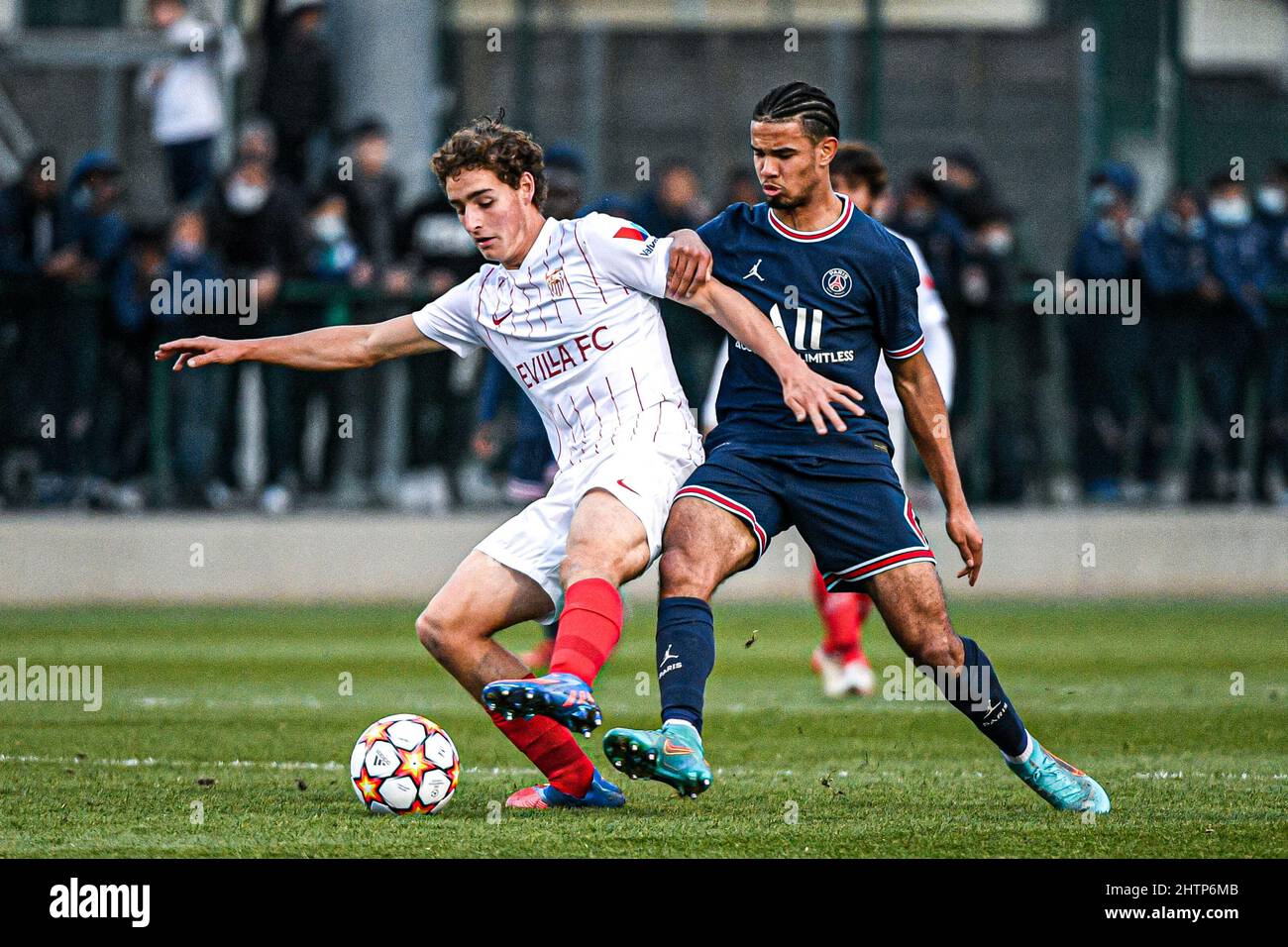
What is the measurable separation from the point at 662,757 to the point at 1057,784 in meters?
1.49

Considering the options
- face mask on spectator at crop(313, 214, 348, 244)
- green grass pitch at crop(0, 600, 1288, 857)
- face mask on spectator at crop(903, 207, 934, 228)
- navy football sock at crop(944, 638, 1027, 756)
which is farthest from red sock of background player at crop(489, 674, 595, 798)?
face mask on spectator at crop(313, 214, 348, 244)

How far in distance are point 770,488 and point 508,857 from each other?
4.70ft

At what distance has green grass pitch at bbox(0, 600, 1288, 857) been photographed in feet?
19.3

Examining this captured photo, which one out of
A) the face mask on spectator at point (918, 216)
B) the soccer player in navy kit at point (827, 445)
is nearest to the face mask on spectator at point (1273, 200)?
the face mask on spectator at point (918, 216)

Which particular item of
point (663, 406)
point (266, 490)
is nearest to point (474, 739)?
point (663, 406)

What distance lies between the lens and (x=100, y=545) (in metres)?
14.3

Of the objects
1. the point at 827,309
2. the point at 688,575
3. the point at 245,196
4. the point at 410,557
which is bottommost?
the point at 410,557

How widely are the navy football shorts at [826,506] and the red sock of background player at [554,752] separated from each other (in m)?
0.78

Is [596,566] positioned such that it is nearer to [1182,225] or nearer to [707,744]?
[707,744]

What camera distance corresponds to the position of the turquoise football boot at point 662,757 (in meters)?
5.37

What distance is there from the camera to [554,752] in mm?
6438

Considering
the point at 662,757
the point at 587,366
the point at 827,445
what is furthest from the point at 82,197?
the point at 662,757

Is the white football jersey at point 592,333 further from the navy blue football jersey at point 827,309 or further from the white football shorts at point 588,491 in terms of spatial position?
the navy blue football jersey at point 827,309

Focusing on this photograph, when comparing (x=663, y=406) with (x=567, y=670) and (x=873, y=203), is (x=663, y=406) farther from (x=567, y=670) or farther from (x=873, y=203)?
(x=873, y=203)
